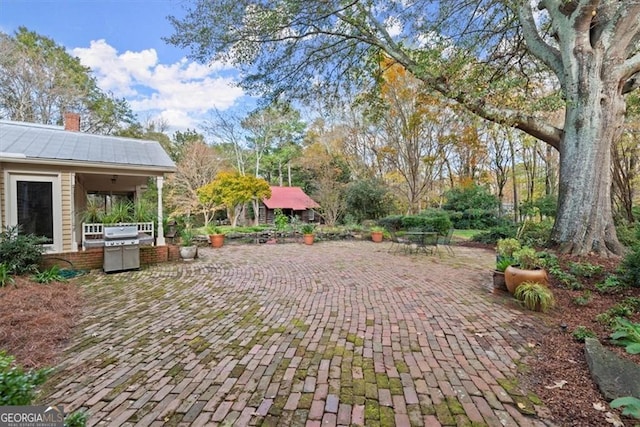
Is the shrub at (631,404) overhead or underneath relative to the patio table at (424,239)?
underneath

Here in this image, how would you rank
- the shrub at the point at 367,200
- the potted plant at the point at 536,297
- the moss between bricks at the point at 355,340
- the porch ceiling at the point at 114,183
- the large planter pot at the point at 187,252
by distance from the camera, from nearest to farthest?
the moss between bricks at the point at 355,340
the potted plant at the point at 536,297
the large planter pot at the point at 187,252
the porch ceiling at the point at 114,183
the shrub at the point at 367,200

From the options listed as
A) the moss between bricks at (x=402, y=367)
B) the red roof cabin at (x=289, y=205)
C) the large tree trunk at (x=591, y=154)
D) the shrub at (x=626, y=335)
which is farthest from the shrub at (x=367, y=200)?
the moss between bricks at (x=402, y=367)

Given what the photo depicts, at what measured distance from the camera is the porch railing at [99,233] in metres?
6.49

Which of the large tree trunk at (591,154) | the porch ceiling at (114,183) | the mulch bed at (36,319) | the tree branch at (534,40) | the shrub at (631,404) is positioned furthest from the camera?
the porch ceiling at (114,183)

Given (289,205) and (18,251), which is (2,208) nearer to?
(18,251)

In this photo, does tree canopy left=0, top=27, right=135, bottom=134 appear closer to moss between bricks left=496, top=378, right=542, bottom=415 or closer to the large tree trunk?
moss between bricks left=496, top=378, right=542, bottom=415

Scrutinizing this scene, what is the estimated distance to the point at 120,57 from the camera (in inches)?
539

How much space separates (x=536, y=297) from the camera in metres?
4.00

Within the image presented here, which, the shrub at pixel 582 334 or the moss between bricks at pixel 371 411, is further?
the shrub at pixel 582 334

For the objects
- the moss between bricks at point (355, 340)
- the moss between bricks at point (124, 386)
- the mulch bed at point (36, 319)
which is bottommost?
the moss between bricks at point (355, 340)

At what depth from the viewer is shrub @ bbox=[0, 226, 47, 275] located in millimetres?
5328

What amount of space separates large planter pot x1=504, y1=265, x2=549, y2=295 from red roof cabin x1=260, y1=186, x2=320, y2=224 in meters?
17.4

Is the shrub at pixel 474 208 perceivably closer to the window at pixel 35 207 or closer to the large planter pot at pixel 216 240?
the large planter pot at pixel 216 240

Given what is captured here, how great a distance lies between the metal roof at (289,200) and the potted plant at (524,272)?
1731 cm
